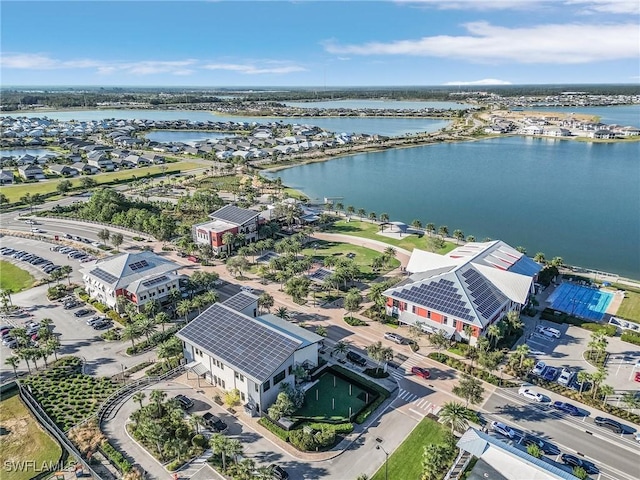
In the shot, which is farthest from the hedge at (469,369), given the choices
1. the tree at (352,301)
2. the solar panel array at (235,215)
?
the solar panel array at (235,215)

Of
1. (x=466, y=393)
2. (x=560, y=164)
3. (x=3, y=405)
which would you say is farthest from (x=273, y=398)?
(x=560, y=164)

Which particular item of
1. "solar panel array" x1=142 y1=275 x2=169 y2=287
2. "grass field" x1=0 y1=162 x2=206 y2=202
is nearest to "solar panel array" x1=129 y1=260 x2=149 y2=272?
"solar panel array" x1=142 y1=275 x2=169 y2=287

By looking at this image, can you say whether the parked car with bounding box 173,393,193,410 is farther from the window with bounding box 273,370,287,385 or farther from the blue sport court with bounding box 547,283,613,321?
the blue sport court with bounding box 547,283,613,321

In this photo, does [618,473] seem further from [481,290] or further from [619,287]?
[619,287]

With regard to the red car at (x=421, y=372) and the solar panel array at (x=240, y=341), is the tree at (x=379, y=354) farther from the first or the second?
the solar panel array at (x=240, y=341)

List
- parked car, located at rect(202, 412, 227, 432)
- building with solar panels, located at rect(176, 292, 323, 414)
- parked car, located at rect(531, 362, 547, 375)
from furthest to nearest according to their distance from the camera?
1. parked car, located at rect(531, 362, 547, 375)
2. building with solar panels, located at rect(176, 292, 323, 414)
3. parked car, located at rect(202, 412, 227, 432)

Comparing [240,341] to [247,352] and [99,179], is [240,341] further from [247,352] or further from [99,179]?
[99,179]
